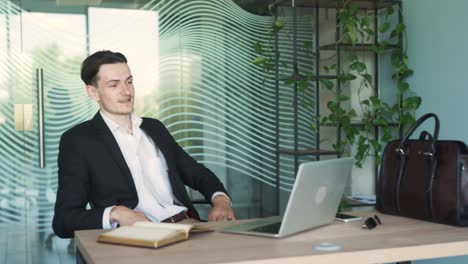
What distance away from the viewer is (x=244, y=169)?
4344 mm

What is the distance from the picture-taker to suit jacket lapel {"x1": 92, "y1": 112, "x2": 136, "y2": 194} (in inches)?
96.6

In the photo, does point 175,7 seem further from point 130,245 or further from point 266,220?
point 130,245

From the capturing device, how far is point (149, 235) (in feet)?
5.54

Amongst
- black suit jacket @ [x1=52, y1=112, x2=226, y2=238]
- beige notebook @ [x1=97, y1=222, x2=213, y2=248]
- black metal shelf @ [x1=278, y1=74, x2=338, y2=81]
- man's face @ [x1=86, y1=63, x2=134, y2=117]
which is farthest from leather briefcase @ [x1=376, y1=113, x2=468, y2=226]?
black metal shelf @ [x1=278, y1=74, x2=338, y2=81]

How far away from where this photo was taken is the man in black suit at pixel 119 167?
2336 millimetres

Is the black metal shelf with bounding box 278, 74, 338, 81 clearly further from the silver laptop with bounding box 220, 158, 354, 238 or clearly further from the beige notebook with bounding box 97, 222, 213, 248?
the beige notebook with bounding box 97, 222, 213, 248

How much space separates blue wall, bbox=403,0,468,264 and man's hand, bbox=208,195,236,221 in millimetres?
1678

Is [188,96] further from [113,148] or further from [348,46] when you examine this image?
[113,148]

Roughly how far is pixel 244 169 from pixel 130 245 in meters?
2.69

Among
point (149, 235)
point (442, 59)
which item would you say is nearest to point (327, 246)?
point (149, 235)

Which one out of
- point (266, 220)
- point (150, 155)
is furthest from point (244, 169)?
point (266, 220)

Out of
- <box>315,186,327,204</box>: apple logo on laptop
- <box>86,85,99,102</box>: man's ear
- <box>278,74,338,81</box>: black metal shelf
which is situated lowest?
<box>315,186,327,204</box>: apple logo on laptop

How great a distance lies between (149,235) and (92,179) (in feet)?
2.69

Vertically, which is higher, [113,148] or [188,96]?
[188,96]
